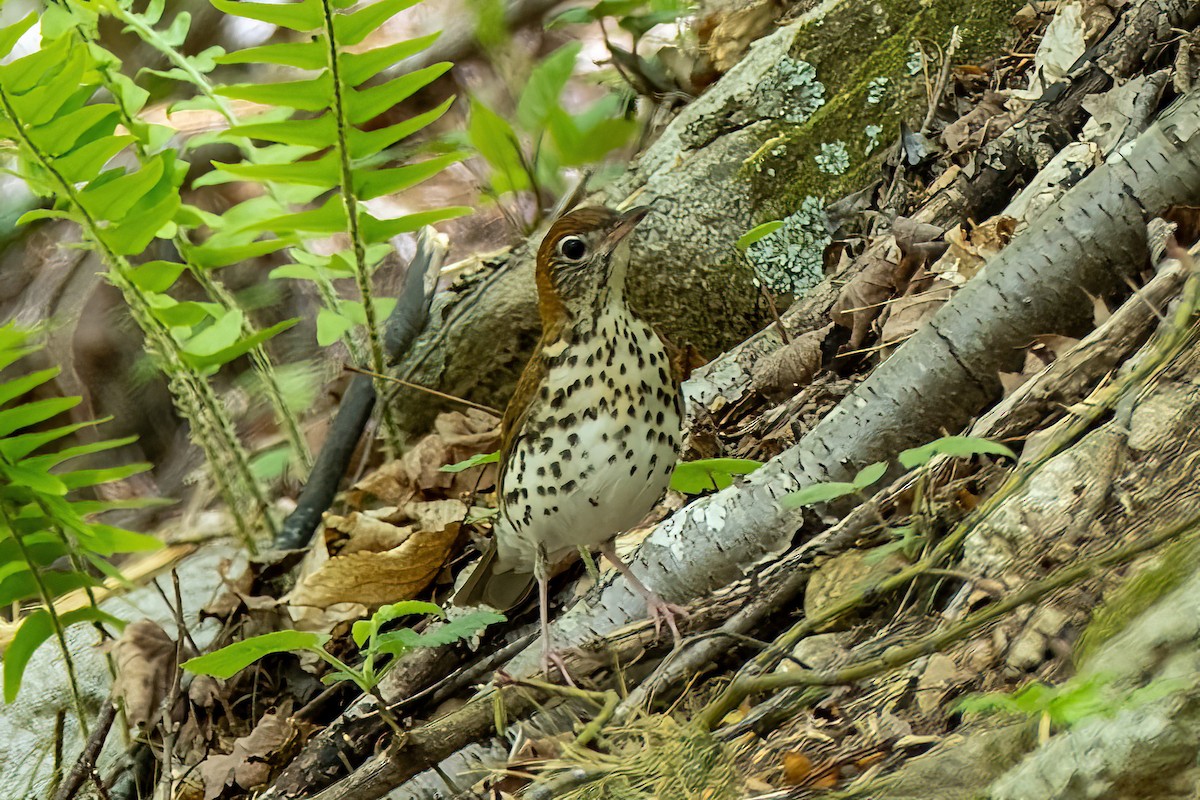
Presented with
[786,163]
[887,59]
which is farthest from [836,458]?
[887,59]

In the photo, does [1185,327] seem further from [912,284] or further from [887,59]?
[887,59]

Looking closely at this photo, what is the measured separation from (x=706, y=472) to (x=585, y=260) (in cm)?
58

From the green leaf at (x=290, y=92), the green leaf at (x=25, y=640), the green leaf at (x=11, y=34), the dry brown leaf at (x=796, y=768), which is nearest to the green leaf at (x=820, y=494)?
the dry brown leaf at (x=796, y=768)

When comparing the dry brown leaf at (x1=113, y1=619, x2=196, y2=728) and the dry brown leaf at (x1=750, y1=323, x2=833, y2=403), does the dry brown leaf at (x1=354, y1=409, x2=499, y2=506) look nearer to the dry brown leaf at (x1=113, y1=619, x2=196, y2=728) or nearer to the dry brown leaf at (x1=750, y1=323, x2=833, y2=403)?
A: the dry brown leaf at (x1=113, y1=619, x2=196, y2=728)

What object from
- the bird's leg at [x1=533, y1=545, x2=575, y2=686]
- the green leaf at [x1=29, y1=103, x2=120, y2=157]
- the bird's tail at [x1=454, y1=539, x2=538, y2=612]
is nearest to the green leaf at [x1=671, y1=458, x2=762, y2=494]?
the bird's leg at [x1=533, y1=545, x2=575, y2=686]

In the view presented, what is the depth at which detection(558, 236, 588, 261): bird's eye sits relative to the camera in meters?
2.52

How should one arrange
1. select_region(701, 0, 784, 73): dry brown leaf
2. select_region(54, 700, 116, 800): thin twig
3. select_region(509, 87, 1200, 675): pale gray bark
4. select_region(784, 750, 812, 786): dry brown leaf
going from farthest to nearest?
1. select_region(701, 0, 784, 73): dry brown leaf
2. select_region(54, 700, 116, 800): thin twig
3. select_region(509, 87, 1200, 675): pale gray bark
4. select_region(784, 750, 812, 786): dry brown leaf

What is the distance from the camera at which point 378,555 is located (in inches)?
124

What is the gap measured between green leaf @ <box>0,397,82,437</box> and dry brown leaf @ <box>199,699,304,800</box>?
1.06 metres

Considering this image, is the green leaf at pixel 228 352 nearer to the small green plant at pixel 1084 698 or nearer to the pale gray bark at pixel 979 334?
the pale gray bark at pixel 979 334

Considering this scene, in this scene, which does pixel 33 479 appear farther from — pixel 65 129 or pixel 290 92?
pixel 290 92

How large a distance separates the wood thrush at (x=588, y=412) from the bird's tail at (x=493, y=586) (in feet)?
0.90

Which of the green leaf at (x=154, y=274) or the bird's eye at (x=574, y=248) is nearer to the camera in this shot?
the bird's eye at (x=574, y=248)

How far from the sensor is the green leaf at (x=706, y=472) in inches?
92.2
